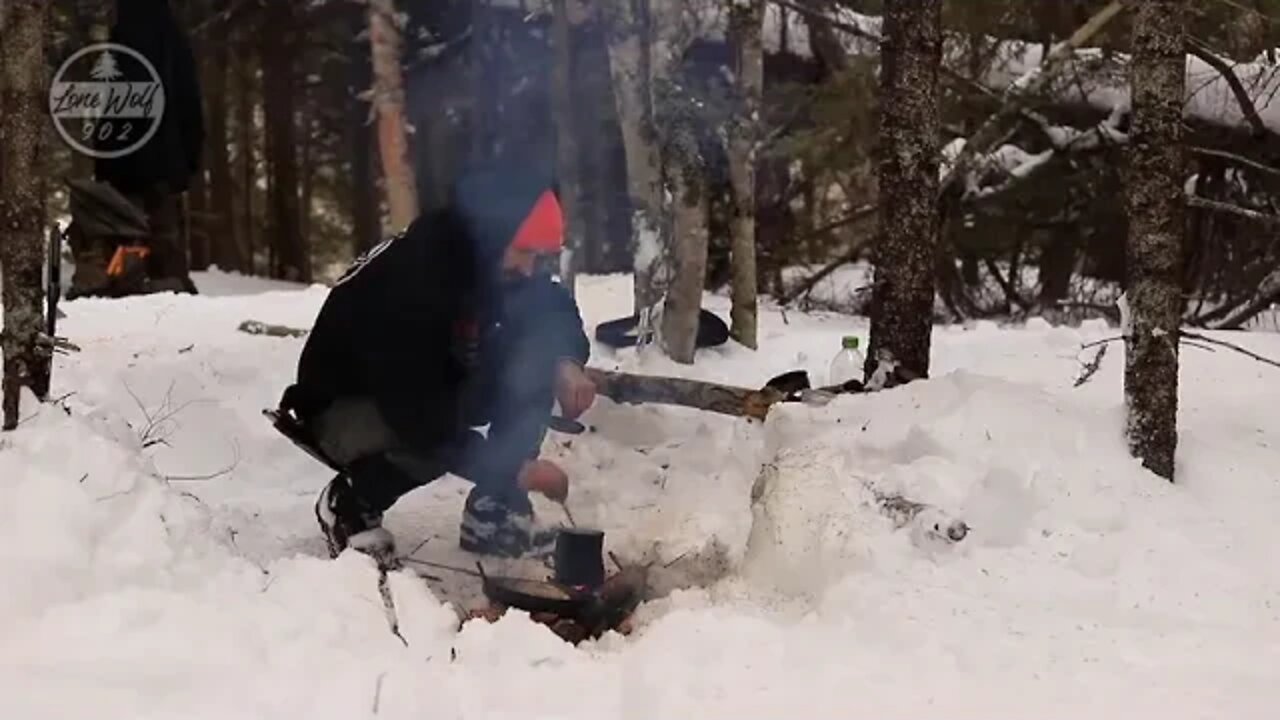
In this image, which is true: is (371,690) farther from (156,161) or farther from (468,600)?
(156,161)

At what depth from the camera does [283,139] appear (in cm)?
1634

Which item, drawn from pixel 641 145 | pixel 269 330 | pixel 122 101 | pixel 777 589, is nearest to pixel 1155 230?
pixel 777 589

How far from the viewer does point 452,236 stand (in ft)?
13.1

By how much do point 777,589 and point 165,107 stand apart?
7711 mm

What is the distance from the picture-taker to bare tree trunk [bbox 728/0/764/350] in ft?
23.4

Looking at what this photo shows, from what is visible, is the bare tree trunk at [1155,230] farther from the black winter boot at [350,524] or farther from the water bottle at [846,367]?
the black winter boot at [350,524]

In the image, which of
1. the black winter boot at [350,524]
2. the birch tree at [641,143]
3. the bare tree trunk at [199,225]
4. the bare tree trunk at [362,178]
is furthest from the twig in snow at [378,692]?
the bare tree trunk at [199,225]

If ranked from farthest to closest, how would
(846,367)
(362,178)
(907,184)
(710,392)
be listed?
1. (362,178)
2. (846,367)
3. (710,392)
4. (907,184)

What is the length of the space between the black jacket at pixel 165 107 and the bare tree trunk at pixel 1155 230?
770 centimetres

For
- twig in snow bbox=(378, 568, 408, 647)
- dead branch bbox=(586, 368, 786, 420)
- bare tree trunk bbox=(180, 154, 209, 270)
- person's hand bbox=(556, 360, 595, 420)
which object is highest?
person's hand bbox=(556, 360, 595, 420)

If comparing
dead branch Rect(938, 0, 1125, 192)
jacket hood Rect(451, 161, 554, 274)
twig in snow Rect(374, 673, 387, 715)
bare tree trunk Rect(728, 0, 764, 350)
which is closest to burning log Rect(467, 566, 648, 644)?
twig in snow Rect(374, 673, 387, 715)

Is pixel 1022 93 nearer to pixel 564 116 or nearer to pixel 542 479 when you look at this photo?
pixel 564 116

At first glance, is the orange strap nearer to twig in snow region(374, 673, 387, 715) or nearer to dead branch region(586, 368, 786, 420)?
dead branch region(586, 368, 786, 420)

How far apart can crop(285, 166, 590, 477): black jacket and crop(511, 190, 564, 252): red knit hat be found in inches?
1.0
